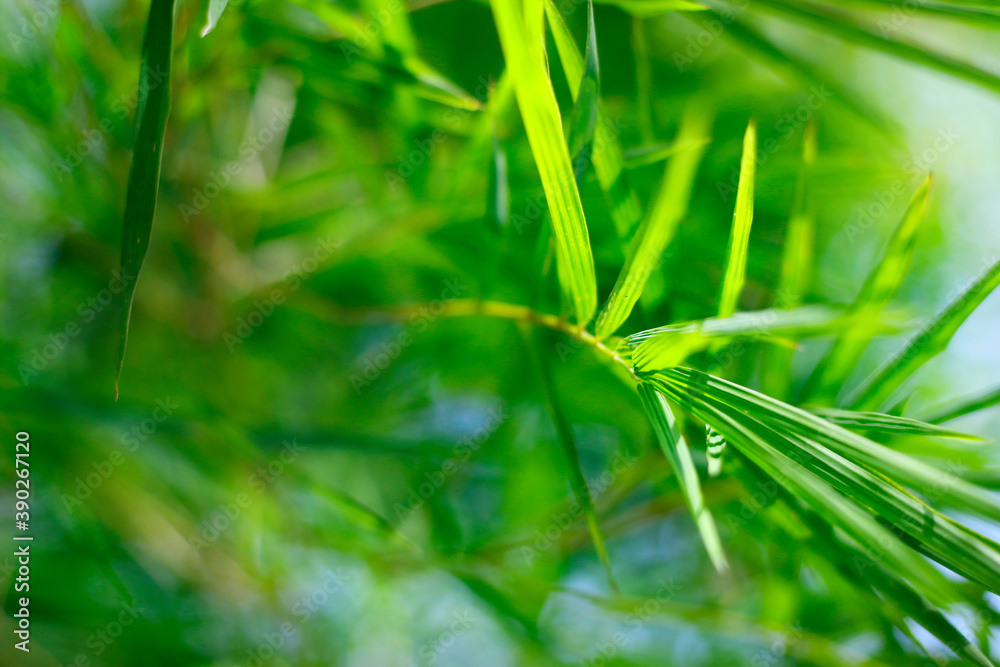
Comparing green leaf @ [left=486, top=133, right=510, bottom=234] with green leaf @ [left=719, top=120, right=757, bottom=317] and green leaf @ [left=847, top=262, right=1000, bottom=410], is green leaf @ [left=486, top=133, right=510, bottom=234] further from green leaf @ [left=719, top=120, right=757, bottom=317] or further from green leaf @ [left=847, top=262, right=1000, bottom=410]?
green leaf @ [left=847, top=262, right=1000, bottom=410]

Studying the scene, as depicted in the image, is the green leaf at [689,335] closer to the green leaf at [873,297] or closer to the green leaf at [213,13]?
the green leaf at [873,297]

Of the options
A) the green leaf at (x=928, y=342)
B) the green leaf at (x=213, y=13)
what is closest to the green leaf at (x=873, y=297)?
the green leaf at (x=928, y=342)

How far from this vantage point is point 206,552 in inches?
27.9

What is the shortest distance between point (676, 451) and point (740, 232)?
105 mm

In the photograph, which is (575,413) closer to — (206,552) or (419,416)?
(419,416)

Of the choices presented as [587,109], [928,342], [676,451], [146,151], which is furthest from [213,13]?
[928,342]

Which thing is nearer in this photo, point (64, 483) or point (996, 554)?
point (996, 554)

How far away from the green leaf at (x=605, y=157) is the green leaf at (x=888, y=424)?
0.46 ft

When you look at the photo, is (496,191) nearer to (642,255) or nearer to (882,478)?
(642,255)

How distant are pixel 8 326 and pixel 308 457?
358 millimetres

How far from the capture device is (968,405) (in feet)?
1.15

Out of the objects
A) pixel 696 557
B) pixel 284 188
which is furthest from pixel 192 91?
pixel 696 557

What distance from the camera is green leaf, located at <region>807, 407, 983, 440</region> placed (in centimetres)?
26

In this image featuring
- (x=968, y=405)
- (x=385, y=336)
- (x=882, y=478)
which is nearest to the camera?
(x=882, y=478)
